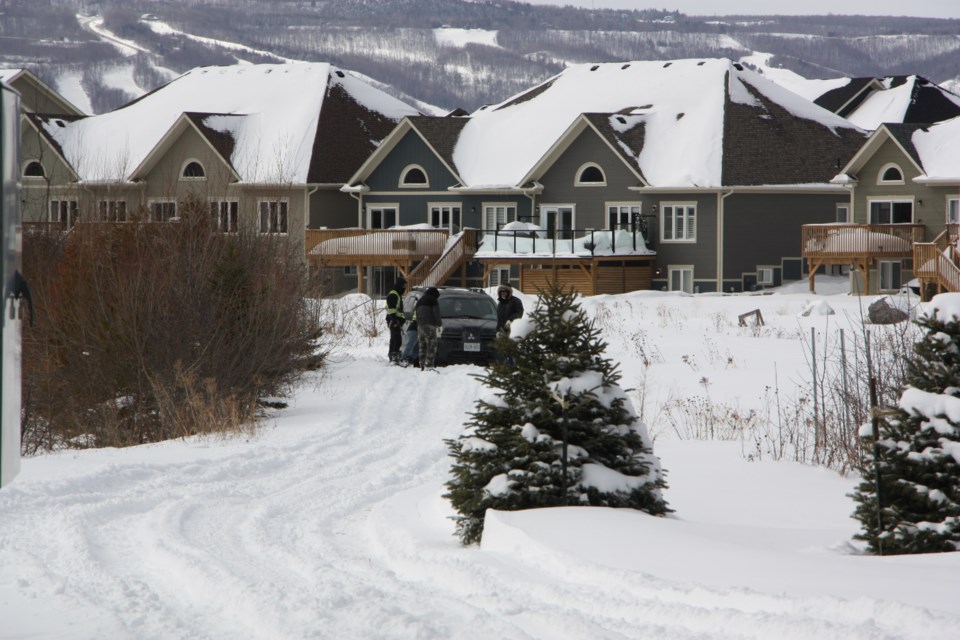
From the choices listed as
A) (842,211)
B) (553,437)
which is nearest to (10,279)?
(553,437)

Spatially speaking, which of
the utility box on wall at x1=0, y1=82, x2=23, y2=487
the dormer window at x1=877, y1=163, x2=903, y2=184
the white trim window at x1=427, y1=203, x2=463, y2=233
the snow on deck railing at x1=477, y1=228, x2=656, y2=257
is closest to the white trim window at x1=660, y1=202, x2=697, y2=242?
the snow on deck railing at x1=477, y1=228, x2=656, y2=257

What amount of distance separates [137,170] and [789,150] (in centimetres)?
2462

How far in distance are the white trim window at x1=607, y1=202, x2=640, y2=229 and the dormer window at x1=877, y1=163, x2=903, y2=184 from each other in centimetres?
824

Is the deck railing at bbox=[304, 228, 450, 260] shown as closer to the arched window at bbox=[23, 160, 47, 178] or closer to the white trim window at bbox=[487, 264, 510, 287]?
the white trim window at bbox=[487, 264, 510, 287]

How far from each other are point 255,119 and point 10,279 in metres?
49.2

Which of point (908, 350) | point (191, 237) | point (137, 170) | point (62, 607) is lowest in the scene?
point (62, 607)

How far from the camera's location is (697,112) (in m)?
46.3

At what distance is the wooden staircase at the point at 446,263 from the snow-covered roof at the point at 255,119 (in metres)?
6.20

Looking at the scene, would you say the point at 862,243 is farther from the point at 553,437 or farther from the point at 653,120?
the point at 553,437

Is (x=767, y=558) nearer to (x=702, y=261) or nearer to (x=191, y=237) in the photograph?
(x=191, y=237)

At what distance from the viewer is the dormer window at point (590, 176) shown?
149 ft

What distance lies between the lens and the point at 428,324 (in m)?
23.4

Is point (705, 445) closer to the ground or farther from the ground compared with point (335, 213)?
closer to the ground

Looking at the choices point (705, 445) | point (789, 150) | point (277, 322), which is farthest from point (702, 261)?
point (705, 445)
